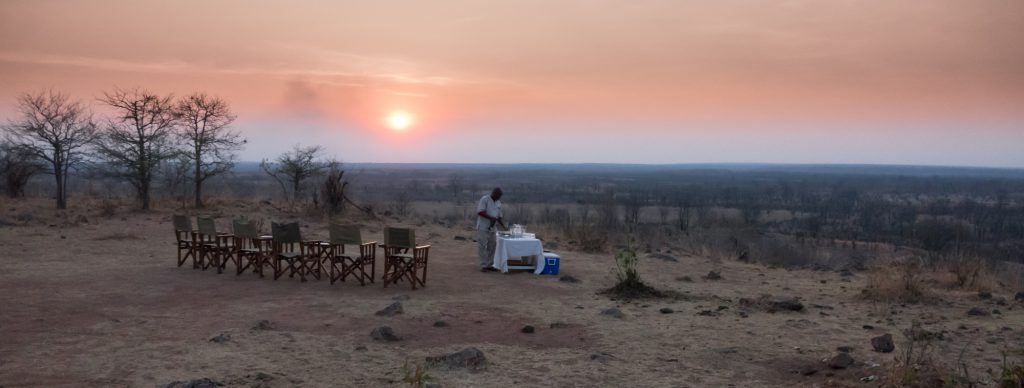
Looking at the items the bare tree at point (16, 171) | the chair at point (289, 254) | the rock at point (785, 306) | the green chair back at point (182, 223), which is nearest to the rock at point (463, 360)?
the rock at point (785, 306)

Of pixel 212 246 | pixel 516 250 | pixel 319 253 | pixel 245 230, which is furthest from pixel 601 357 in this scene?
pixel 212 246

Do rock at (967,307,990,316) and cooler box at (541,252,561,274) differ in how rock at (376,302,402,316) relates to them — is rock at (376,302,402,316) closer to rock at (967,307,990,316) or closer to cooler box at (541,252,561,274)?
cooler box at (541,252,561,274)

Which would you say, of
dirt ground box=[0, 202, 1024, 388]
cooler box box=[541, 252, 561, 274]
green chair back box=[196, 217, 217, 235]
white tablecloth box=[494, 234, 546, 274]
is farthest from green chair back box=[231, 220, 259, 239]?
cooler box box=[541, 252, 561, 274]

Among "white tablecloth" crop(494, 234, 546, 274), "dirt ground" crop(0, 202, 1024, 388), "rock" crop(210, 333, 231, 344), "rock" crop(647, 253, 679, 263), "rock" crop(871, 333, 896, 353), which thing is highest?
"white tablecloth" crop(494, 234, 546, 274)

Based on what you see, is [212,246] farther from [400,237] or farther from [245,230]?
[400,237]

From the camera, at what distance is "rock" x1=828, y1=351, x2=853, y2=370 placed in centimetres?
641

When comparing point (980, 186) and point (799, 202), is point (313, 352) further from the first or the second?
point (980, 186)

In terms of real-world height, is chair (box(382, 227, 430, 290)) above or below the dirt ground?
above

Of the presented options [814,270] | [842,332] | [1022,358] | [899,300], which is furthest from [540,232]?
[1022,358]

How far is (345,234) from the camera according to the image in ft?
34.8

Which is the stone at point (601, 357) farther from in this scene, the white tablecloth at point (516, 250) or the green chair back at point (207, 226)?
the green chair back at point (207, 226)

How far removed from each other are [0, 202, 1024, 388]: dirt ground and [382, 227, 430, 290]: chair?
219 mm

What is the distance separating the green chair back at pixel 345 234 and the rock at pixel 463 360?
4.19 metres

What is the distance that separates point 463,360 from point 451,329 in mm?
1621
